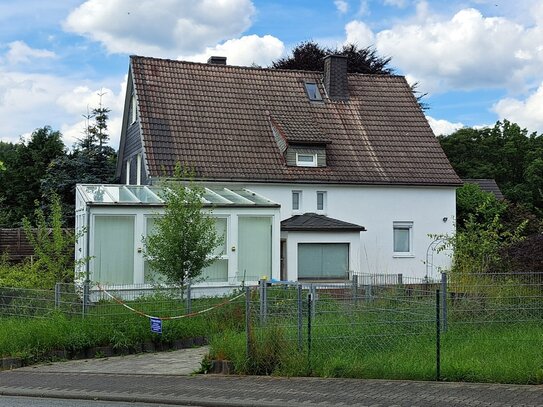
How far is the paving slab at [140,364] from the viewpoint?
1394 centimetres

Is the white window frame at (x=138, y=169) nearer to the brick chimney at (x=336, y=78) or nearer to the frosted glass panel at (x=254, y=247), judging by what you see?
the frosted glass panel at (x=254, y=247)

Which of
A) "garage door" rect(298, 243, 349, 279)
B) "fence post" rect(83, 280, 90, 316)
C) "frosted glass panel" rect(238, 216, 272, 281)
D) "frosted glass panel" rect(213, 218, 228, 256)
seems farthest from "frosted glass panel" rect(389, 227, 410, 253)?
"fence post" rect(83, 280, 90, 316)

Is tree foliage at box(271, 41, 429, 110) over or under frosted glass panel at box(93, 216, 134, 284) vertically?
over

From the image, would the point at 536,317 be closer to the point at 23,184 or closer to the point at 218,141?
the point at 218,141

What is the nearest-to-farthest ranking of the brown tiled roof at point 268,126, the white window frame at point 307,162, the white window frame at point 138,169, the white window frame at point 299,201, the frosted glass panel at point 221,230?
the frosted glass panel at point 221,230
the brown tiled roof at point 268,126
the white window frame at point 299,201
the white window frame at point 307,162
the white window frame at point 138,169

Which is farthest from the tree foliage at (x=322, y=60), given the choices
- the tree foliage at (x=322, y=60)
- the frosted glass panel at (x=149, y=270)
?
the frosted glass panel at (x=149, y=270)

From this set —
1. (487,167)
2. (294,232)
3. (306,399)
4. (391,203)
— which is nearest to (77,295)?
(306,399)

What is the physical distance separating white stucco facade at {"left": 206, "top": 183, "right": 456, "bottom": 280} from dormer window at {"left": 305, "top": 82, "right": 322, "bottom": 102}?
5.34 metres

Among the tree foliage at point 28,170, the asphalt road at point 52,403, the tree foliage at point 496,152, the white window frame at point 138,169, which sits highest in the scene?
the tree foliage at point 496,152

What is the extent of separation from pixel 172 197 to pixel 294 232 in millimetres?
9115

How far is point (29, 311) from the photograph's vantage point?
1664 centimetres

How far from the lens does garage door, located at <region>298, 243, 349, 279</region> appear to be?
94.0ft

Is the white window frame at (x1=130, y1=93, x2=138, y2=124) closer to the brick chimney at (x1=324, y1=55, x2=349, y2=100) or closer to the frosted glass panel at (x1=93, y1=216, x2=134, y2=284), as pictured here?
the brick chimney at (x1=324, y1=55, x2=349, y2=100)

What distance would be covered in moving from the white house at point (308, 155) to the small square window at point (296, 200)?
0.04m
